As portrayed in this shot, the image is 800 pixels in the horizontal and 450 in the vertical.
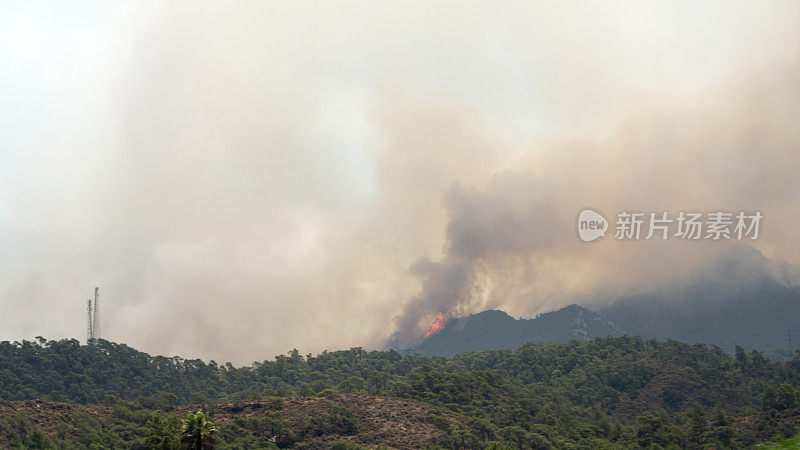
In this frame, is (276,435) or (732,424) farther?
(732,424)

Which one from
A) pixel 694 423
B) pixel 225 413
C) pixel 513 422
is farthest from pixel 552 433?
pixel 225 413

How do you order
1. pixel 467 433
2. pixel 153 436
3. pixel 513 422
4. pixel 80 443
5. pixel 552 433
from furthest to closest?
pixel 513 422 < pixel 552 433 < pixel 467 433 < pixel 80 443 < pixel 153 436

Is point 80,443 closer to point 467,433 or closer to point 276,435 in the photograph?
point 276,435

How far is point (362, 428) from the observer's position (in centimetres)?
17575

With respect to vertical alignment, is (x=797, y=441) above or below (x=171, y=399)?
below

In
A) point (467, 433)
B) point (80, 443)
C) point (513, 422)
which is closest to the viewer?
point (80, 443)

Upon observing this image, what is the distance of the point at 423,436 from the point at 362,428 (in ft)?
57.6

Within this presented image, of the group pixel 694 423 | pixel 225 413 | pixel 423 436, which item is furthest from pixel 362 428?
pixel 694 423

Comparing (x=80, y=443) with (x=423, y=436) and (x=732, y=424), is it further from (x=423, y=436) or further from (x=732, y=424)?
(x=732, y=424)

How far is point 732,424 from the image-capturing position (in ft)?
649

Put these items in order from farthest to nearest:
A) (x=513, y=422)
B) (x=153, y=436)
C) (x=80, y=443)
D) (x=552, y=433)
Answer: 1. (x=513, y=422)
2. (x=552, y=433)
3. (x=80, y=443)
4. (x=153, y=436)

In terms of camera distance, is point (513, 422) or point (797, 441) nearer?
point (797, 441)

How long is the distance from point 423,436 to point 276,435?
3616 centimetres

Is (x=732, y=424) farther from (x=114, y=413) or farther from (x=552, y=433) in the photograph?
(x=114, y=413)
